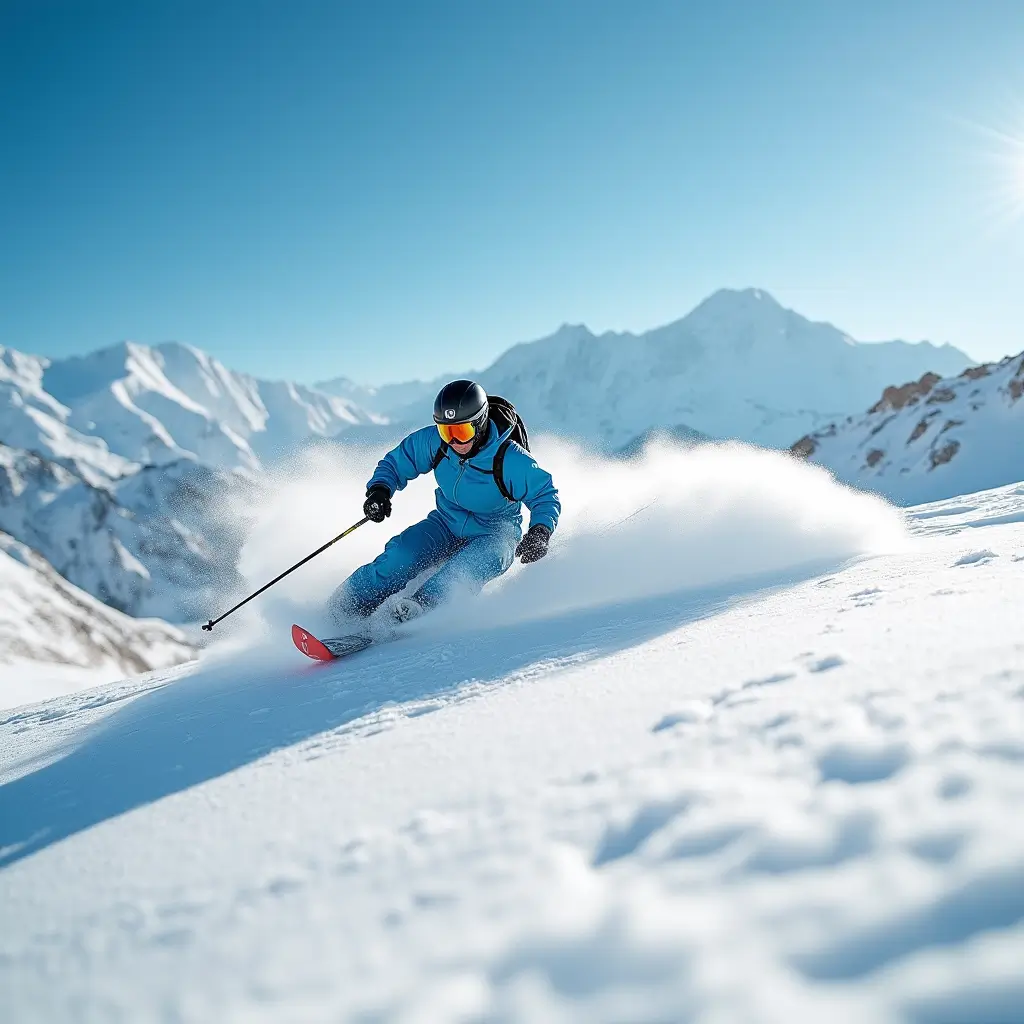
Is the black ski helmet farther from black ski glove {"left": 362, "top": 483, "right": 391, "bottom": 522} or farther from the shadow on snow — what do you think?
the shadow on snow

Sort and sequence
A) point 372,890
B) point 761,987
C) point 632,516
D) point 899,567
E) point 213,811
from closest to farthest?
point 761,987 < point 372,890 < point 213,811 < point 899,567 < point 632,516

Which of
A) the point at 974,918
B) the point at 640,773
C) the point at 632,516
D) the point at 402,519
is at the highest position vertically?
the point at 402,519

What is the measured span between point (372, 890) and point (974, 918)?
43.4 inches

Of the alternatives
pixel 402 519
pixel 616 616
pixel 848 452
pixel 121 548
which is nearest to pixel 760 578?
pixel 616 616

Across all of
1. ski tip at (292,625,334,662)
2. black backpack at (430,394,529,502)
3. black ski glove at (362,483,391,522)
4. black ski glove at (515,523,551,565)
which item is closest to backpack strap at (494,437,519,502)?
black backpack at (430,394,529,502)

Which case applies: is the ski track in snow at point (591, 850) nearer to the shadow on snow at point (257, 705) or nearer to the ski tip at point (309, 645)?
the shadow on snow at point (257, 705)

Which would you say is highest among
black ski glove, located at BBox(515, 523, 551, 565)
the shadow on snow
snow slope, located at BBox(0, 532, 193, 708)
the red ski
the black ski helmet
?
snow slope, located at BBox(0, 532, 193, 708)

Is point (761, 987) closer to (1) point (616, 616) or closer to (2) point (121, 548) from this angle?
(1) point (616, 616)

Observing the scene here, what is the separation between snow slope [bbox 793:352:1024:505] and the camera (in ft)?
111

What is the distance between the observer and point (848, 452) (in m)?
47.0

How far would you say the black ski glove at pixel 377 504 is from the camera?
17.6 ft

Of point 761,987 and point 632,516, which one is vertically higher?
point 632,516

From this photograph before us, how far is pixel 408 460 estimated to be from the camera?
19.0 ft

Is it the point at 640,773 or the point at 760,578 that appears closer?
the point at 640,773
